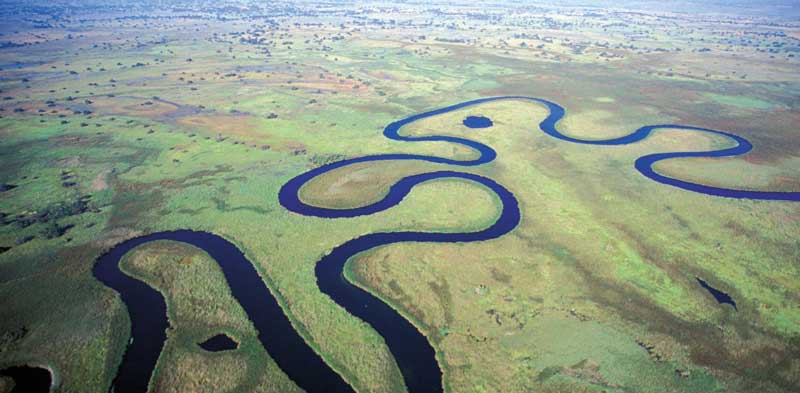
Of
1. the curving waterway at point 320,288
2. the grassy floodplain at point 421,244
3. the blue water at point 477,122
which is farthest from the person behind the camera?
the blue water at point 477,122

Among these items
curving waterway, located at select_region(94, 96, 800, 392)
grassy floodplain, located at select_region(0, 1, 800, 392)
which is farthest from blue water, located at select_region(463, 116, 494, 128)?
curving waterway, located at select_region(94, 96, 800, 392)

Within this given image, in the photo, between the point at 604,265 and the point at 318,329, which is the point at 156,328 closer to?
the point at 318,329

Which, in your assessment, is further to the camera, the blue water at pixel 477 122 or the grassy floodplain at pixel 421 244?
the blue water at pixel 477 122

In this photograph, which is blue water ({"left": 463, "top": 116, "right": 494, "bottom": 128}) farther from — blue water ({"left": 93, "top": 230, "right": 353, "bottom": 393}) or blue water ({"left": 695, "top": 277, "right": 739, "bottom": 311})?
blue water ({"left": 93, "top": 230, "right": 353, "bottom": 393})

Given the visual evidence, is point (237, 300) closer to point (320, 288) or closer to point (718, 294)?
point (320, 288)

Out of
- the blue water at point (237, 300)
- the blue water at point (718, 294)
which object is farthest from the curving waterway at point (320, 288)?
the blue water at point (718, 294)

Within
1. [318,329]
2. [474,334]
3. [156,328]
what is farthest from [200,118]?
[474,334]

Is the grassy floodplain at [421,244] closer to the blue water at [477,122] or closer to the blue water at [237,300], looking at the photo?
the blue water at [237,300]
